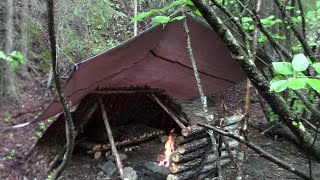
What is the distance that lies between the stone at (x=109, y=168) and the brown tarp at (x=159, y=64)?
55.5 inches

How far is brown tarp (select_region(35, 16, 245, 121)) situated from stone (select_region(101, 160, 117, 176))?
1.41 m

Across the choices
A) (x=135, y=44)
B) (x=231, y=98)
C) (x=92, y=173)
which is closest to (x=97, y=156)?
(x=92, y=173)

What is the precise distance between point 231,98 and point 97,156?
5.37m

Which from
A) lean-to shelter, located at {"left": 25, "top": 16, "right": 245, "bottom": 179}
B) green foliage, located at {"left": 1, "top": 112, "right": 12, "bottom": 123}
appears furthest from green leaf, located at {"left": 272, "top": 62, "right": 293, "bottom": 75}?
green foliage, located at {"left": 1, "top": 112, "right": 12, "bottom": 123}

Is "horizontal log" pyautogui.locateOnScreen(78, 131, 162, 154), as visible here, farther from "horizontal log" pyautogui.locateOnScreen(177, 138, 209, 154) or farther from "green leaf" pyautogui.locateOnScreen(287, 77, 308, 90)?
"green leaf" pyautogui.locateOnScreen(287, 77, 308, 90)

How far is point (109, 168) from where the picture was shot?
18.8 feet

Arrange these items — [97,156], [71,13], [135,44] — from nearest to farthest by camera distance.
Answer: [135,44] < [97,156] < [71,13]

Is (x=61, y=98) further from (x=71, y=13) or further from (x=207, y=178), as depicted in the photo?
(x=71, y=13)

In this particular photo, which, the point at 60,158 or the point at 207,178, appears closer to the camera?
the point at 207,178

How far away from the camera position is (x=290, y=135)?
6891 mm

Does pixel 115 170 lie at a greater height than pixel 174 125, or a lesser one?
lesser

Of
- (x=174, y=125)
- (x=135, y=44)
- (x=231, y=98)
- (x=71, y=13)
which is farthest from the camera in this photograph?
(x=231, y=98)

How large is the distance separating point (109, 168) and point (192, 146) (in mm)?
1552

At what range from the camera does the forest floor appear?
18.0 feet
